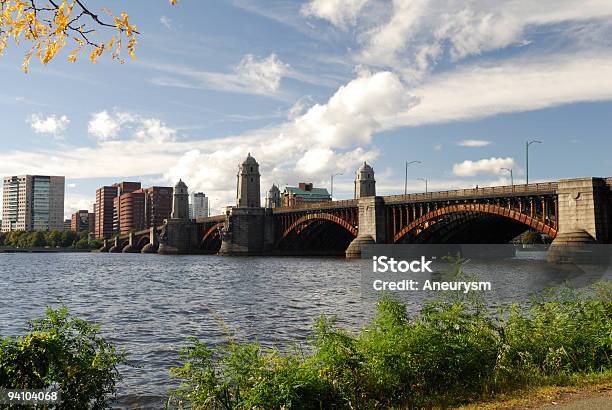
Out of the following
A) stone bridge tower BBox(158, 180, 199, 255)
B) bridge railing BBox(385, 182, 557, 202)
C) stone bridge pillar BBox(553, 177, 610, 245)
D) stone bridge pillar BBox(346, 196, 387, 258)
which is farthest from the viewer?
stone bridge tower BBox(158, 180, 199, 255)

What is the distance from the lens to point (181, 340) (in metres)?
21.8

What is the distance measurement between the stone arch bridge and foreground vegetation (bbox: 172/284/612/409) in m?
50.3

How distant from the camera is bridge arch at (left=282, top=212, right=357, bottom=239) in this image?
319 feet

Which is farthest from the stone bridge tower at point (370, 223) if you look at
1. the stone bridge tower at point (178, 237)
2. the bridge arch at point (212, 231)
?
the stone bridge tower at point (178, 237)

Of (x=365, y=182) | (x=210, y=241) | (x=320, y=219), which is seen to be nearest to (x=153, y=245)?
(x=210, y=241)

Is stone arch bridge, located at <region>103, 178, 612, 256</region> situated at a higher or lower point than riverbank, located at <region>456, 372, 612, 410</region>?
higher

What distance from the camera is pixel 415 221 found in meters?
81.3

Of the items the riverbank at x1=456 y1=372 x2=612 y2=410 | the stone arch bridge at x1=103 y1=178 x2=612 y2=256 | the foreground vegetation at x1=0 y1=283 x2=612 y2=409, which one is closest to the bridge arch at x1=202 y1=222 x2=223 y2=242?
the stone arch bridge at x1=103 y1=178 x2=612 y2=256

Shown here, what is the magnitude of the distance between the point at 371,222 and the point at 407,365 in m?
80.1

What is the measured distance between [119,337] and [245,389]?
1419 centimetres

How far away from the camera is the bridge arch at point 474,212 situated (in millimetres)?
62531

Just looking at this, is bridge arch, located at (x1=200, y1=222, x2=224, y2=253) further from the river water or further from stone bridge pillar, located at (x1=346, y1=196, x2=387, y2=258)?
the river water

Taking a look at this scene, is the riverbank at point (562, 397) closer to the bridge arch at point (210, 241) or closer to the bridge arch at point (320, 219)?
the bridge arch at point (320, 219)

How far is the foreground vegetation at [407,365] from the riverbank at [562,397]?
1.27 feet
